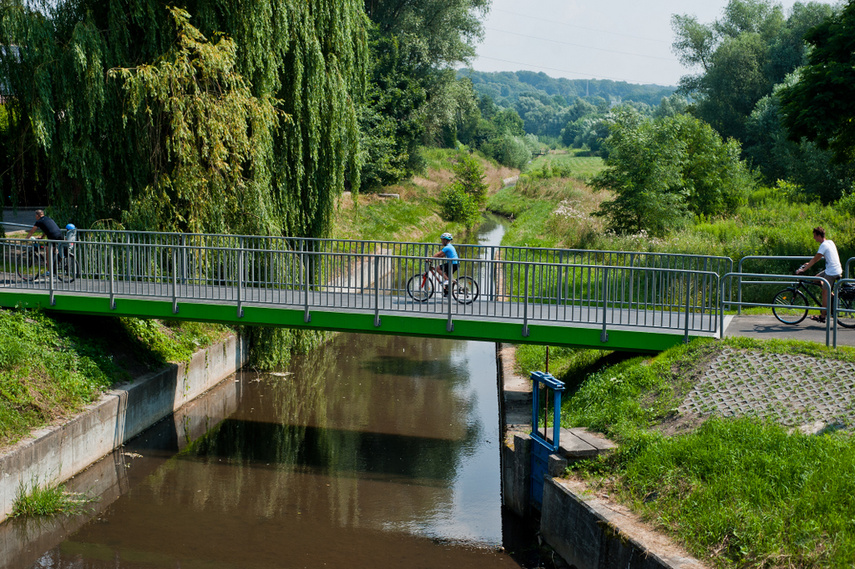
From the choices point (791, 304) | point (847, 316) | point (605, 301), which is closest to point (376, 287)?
point (605, 301)

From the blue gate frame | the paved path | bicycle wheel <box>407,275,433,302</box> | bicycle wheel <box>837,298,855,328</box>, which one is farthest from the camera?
bicycle wheel <box>407,275,433,302</box>

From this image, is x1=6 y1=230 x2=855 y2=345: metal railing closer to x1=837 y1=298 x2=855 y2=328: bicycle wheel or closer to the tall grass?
x1=837 y1=298 x2=855 y2=328: bicycle wheel

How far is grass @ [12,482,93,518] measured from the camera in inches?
465

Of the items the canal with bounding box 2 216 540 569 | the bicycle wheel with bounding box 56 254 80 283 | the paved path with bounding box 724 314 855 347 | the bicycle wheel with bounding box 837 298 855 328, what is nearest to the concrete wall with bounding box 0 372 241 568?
the canal with bounding box 2 216 540 569

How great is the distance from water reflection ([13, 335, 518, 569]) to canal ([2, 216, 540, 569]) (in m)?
0.03

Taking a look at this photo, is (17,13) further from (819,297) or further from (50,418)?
(819,297)

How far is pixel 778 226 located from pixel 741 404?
19.5 m

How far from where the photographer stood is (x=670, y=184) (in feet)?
98.1

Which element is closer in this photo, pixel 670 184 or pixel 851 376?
pixel 851 376

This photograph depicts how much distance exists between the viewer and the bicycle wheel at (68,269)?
15.4m

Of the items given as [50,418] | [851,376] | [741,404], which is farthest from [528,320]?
[50,418]

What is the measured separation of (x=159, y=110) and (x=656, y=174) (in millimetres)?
18514

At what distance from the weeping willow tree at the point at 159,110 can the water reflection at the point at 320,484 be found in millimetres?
3003

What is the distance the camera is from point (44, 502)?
1196 centimetres
